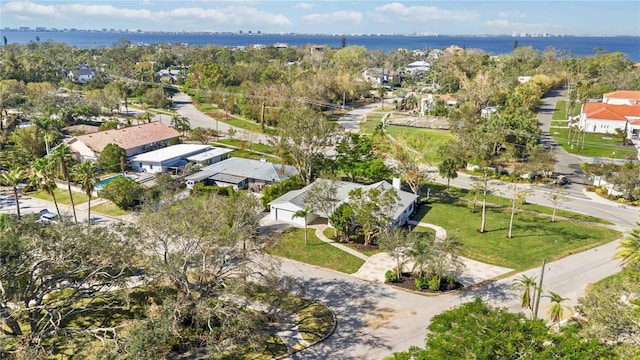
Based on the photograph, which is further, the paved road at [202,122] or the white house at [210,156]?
the paved road at [202,122]

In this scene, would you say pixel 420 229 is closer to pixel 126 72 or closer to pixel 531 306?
pixel 531 306

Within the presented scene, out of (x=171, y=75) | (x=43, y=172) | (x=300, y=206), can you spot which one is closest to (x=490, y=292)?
(x=300, y=206)

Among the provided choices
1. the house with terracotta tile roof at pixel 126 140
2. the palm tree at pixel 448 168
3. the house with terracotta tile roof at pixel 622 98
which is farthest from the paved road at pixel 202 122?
the house with terracotta tile roof at pixel 622 98

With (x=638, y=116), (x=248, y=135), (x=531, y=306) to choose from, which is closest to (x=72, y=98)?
(x=248, y=135)

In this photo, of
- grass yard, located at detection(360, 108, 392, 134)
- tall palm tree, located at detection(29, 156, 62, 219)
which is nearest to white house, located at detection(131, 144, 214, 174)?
tall palm tree, located at detection(29, 156, 62, 219)

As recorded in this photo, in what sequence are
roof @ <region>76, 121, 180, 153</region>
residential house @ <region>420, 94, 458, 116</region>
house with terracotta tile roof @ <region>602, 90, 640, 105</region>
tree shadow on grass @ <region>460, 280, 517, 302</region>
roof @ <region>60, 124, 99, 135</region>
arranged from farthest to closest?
residential house @ <region>420, 94, 458, 116</region> → house with terracotta tile roof @ <region>602, 90, 640, 105</region> → roof @ <region>60, 124, 99, 135</region> → roof @ <region>76, 121, 180, 153</region> → tree shadow on grass @ <region>460, 280, 517, 302</region>

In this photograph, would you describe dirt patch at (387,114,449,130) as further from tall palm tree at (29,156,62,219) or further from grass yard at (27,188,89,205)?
tall palm tree at (29,156,62,219)

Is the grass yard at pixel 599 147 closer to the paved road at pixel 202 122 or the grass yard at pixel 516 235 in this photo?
the grass yard at pixel 516 235
